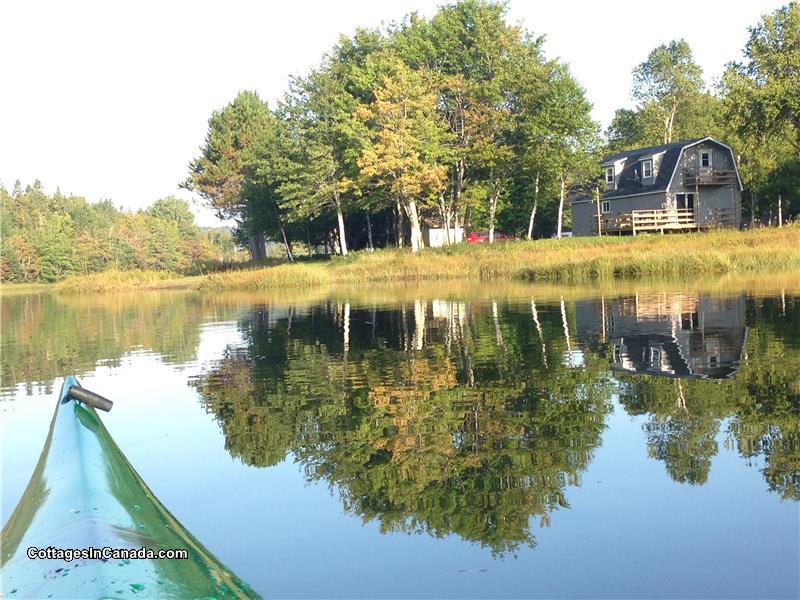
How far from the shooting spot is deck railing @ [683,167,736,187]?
55.7 m

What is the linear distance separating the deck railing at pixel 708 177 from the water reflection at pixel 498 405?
3919 centimetres

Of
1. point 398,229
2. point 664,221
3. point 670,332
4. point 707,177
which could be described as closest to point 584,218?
point 707,177

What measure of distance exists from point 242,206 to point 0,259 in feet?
158

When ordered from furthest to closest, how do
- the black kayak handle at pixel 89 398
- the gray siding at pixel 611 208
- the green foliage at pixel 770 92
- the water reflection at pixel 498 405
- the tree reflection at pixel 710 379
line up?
1. the gray siding at pixel 611 208
2. the green foliage at pixel 770 92
3. the tree reflection at pixel 710 379
4. the water reflection at pixel 498 405
5. the black kayak handle at pixel 89 398

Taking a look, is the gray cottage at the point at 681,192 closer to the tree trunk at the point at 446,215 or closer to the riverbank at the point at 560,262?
the riverbank at the point at 560,262

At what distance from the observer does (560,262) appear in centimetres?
3578

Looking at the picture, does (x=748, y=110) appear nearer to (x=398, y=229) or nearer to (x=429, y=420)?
(x=398, y=229)

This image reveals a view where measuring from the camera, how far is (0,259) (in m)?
103

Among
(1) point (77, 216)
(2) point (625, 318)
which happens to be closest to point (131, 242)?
(1) point (77, 216)

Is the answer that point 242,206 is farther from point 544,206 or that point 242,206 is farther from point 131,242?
point 131,242

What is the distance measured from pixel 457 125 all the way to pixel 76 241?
84.8 meters

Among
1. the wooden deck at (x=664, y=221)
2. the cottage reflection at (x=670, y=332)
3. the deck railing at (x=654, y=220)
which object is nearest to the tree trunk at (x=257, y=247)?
the wooden deck at (x=664, y=221)

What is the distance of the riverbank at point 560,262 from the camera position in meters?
33.1

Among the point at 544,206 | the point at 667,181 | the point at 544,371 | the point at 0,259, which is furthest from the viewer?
the point at 0,259
